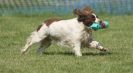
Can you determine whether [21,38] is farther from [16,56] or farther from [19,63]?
[19,63]

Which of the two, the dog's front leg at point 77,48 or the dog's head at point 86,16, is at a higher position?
the dog's head at point 86,16

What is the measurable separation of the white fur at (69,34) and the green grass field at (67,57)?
23cm

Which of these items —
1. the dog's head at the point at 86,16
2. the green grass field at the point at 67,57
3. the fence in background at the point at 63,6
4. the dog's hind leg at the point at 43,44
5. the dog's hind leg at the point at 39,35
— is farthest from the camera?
the fence in background at the point at 63,6

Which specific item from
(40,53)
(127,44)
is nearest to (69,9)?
(127,44)

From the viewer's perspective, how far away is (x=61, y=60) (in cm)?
941

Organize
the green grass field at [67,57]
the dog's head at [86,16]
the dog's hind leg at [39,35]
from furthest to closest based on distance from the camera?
the dog's hind leg at [39,35], the dog's head at [86,16], the green grass field at [67,57]

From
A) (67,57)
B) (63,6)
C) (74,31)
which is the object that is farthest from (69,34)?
(63,6)

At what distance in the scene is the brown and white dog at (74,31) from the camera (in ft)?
32.5

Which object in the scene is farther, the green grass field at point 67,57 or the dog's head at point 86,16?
the dog's head at point 86,16

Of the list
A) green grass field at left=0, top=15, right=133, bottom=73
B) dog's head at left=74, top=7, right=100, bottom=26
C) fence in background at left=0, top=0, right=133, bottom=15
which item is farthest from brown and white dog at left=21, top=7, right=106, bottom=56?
fence in background at left=0, top=0, right=133, bottom=15

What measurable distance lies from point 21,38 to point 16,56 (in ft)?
12.0

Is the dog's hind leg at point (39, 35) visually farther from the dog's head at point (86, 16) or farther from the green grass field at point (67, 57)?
the dog's head at point (86, 16)

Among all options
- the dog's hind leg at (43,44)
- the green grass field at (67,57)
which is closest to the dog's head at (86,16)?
the green grass field at (67,57)

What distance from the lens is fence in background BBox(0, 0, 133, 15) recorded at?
19047mm
